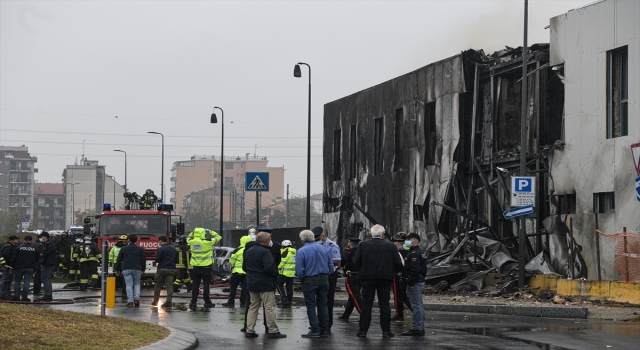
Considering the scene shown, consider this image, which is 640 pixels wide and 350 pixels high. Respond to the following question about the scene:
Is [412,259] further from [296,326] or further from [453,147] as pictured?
[453,147]

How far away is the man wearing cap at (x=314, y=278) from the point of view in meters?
15.3

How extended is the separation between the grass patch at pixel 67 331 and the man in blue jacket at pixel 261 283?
1369 millimetres

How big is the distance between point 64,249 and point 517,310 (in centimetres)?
1742

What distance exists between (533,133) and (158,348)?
65.8 feet

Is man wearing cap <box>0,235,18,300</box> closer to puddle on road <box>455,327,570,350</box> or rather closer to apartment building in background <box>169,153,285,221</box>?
puddle on road <box>455,327,570,350</box>

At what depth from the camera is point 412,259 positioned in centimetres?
1543

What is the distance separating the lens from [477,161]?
1299 inches

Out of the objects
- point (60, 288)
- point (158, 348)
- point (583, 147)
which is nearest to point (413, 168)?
point (583, 147)

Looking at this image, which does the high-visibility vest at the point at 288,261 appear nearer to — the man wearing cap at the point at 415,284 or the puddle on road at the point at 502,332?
the puddle on road at the point at 502,332

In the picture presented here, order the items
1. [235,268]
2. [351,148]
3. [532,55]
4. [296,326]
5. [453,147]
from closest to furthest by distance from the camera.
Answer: [296,326]
[235,268]
[532,55]
[453,147]
[351,148]

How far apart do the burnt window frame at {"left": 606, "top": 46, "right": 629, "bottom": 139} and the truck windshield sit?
13.6m

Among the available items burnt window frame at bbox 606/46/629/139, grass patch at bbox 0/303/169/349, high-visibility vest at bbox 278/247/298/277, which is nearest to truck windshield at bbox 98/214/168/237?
high-visibility vest at bbox 278/247/298/277

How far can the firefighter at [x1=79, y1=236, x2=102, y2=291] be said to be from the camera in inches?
1167

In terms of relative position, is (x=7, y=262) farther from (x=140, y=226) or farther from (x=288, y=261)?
(x=140, y=226)
